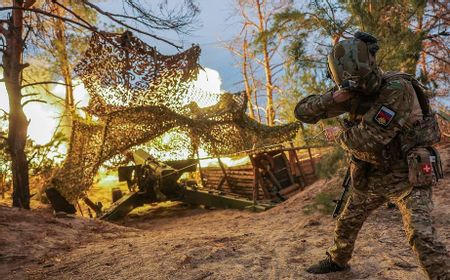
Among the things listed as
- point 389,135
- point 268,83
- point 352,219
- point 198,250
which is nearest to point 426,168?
point 389,135

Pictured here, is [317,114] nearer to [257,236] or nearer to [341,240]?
[341,240]

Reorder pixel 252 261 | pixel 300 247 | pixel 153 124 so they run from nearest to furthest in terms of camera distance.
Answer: pixel 252 261 → pixel 300 247 → pixel 153 124

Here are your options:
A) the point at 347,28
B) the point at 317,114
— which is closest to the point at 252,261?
the point at 317,114

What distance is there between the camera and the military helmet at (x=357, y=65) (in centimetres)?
269

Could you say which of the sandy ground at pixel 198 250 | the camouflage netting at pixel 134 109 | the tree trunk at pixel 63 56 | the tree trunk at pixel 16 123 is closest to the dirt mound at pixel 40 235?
the sandy ground at pixel 198 250

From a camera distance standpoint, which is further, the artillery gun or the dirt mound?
the artillery gun

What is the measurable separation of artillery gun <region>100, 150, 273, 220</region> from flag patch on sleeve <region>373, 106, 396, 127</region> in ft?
21.6

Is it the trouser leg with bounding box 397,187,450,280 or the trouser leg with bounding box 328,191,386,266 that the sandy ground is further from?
the trouser leg with bounding box 397,187,450,280

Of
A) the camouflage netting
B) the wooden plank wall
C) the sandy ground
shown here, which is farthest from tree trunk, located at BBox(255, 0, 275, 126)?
the sandy ground

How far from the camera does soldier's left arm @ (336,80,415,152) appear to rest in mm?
2602

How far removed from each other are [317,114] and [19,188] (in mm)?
6298

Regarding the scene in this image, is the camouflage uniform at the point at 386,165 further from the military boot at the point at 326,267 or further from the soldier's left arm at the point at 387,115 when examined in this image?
the military boot at the point at 326,267

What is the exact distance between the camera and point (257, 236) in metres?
5.34

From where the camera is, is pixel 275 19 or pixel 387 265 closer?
pixel 387 265
